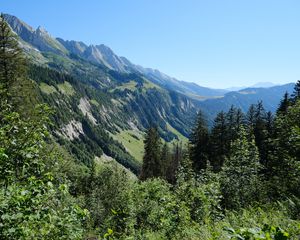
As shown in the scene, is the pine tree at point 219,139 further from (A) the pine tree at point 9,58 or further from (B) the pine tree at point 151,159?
(A) the pine tree at point 9,58

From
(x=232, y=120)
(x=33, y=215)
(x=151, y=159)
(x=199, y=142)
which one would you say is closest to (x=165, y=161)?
(x=151, y=159)

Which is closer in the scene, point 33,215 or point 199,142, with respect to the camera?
point 33,215

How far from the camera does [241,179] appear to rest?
21266 millimetres

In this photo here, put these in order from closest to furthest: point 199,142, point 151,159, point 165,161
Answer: point 199,142 → point 151,159 → point 165,161

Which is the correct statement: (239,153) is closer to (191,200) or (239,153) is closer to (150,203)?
(150,203)

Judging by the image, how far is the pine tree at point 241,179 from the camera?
65.4 feet

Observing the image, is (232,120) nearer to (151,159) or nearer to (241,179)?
(151,159)

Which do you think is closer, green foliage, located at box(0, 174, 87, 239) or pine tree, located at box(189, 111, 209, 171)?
green foliage, located at box(0, 174, 87, 239)

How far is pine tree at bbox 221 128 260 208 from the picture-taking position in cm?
1994

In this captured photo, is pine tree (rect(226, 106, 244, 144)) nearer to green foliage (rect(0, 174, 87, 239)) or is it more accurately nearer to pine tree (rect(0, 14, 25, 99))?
pine tree (rect(0, 14, 25, 99))

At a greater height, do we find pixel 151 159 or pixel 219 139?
pixel 219 139

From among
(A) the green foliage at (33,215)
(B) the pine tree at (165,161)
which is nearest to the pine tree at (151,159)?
(B) the pine tree at (165,161)

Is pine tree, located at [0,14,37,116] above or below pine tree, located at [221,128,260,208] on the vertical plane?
above

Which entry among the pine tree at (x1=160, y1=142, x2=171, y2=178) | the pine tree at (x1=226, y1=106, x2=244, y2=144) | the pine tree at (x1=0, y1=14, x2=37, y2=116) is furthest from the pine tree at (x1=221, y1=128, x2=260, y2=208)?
the pine tree at (x1=160, y1=142, x2=171, y2=178)
